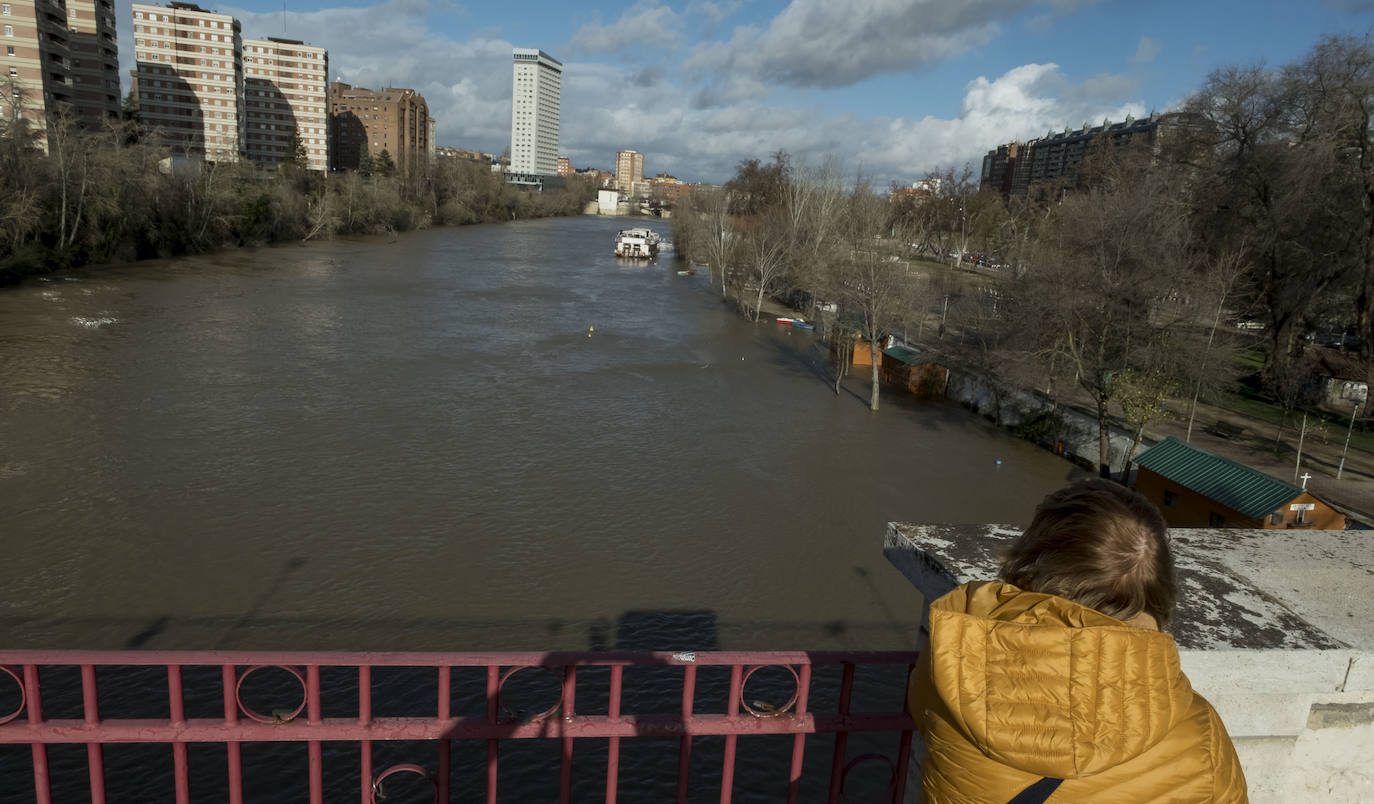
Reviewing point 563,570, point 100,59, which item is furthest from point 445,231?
point 563,570

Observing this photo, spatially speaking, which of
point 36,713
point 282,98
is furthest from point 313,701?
point 282,98

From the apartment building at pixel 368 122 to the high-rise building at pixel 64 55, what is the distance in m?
48.6

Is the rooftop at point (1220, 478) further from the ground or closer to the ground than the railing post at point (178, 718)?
closer to the ground

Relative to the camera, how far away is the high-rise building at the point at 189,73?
82.9 m

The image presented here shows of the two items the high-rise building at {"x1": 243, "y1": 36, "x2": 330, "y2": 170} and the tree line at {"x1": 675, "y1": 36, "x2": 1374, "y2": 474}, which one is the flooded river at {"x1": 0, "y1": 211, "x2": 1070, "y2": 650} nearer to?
the tree line at {"x1": 675, "y1": 36, "x2": 1374, "y2": 474}

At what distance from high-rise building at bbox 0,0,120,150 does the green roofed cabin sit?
164ft

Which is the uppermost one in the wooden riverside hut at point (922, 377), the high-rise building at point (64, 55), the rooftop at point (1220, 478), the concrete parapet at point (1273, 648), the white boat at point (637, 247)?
the high-rise building at point (64, 55)

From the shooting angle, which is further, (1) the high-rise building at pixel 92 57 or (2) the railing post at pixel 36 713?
(1) the high-rise building at pixel 92 57

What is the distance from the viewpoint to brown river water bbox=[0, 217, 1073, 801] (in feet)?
38.5

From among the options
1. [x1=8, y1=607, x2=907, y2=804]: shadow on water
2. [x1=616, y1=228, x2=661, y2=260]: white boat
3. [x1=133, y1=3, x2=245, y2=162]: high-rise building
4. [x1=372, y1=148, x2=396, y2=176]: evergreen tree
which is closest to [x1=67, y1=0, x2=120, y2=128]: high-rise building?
[x1=133, y1=3, x2=245, y2=162]: high-rise building

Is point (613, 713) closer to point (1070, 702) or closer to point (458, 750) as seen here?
point (1070, 702)

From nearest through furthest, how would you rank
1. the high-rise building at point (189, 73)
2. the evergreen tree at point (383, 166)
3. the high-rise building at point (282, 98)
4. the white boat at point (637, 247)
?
the white boat at point (637, 247) < the high-rise building at point (189, 73) < the evergreen tree at point (383, 166) < the high-rise building at point (282, 98)

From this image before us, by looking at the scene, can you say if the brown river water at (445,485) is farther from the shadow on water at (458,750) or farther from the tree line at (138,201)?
the tree line at (138,201)

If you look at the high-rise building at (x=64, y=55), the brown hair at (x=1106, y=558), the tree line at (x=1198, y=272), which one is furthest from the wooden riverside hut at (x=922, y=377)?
the high-rise building at (x=64, y=55)
